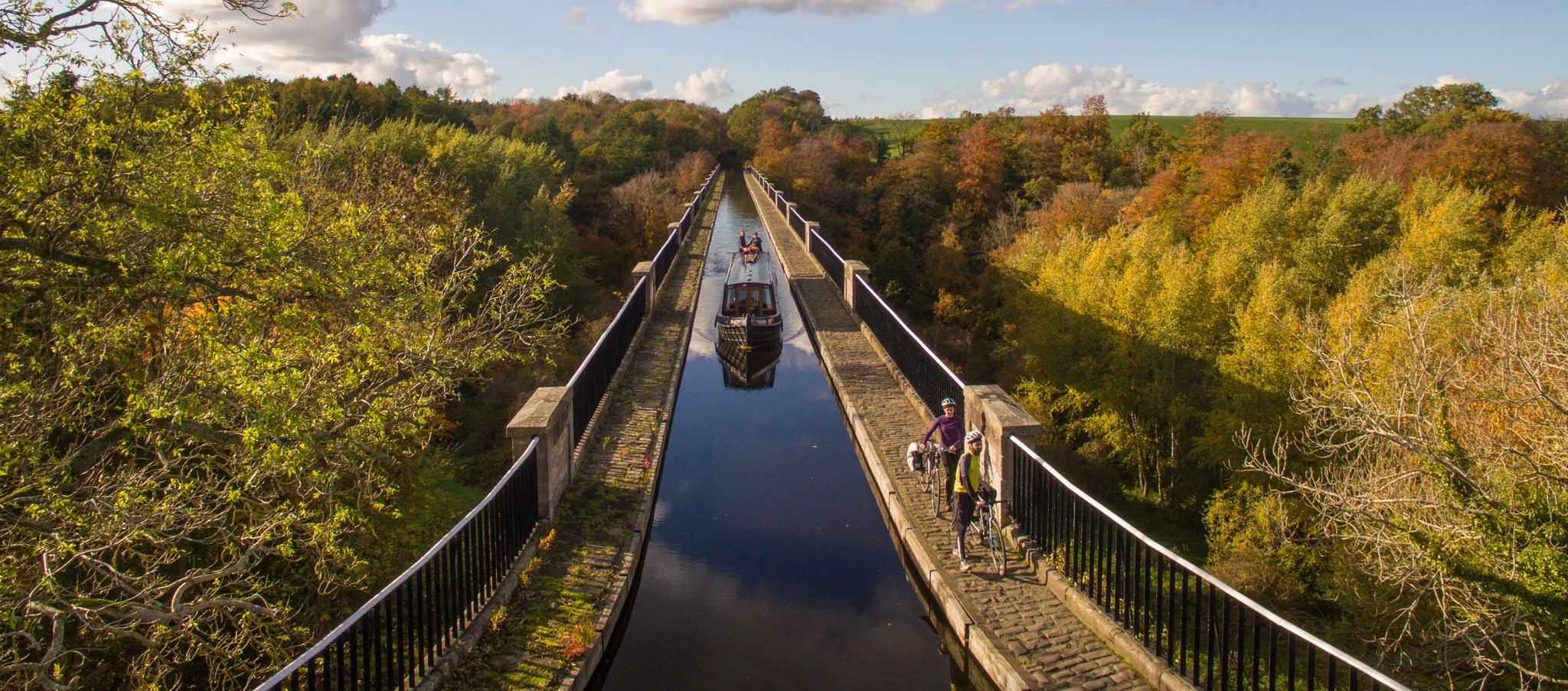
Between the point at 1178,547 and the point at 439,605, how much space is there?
1351 cm

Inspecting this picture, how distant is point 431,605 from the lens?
651 cm

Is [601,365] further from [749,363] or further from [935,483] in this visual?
[935,483]

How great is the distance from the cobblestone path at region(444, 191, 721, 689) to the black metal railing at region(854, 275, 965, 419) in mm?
3687

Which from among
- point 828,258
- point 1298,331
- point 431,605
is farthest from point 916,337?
point 828,258

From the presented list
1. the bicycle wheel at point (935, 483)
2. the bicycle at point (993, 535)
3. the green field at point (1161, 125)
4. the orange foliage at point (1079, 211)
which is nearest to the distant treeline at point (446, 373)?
the bicycle at point (993, 535)

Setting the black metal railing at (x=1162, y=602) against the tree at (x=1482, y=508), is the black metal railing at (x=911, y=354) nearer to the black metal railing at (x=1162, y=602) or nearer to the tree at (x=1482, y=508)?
the black metal railing at (x=1162, y=602)

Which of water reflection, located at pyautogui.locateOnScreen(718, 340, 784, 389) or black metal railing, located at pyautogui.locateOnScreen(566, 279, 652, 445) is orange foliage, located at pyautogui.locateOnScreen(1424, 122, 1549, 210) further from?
black metal railing, located at pyautogui.locateOnScreen(566, 279, 652, 445)

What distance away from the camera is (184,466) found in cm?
705

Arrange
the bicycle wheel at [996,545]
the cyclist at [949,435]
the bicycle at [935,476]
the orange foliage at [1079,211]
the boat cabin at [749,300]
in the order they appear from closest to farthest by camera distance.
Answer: the bicycle wheel at [996,545]
the cyclist at [949,435]
the bicycle at [935,476]
the boat cabin at [749,300]
the orange foliage at [1079,211]

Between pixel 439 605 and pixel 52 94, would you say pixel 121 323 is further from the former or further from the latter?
pixel 439 605

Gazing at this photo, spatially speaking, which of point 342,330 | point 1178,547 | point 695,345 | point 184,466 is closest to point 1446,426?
point 1178,547

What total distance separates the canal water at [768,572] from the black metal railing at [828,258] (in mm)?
7821

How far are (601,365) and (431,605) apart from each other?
6943 millimetres

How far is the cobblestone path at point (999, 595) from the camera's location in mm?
6773
